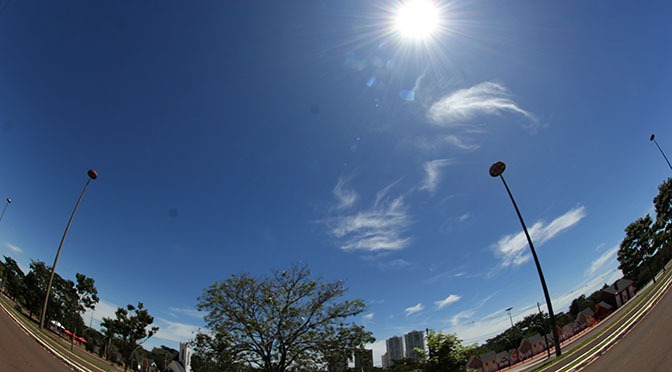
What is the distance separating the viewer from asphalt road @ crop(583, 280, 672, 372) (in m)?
7.96

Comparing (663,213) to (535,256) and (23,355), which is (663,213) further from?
(23,355)

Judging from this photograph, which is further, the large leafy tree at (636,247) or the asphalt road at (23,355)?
the large leafy tree at (636,247)

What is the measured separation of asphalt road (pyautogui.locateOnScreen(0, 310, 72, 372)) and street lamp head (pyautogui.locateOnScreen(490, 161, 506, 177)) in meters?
23.9

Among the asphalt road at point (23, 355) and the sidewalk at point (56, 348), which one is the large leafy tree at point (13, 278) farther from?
the asphalt road at point (23, 355)

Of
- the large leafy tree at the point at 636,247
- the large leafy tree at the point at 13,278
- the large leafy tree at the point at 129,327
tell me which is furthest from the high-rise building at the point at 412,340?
the large leafy tree at the point at 13,278

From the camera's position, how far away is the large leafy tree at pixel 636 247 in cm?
5134

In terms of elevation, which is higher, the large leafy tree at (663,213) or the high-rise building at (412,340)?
the large leafy tree at (663,213)

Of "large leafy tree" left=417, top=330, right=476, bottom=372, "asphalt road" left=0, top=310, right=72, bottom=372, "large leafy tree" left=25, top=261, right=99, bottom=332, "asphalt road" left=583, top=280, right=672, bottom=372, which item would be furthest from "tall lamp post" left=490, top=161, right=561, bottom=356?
"large leafy tree" left=25, top=261, right=99, bottom=332

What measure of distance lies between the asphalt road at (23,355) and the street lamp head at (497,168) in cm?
2385

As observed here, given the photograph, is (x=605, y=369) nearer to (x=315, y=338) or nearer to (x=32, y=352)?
(x=315, y=338)

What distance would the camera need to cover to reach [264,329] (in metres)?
19.6

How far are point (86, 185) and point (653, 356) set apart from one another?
34.7m

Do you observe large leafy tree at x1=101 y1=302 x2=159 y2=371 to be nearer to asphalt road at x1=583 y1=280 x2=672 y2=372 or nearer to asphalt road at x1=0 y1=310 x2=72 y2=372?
asphalt road at x1=0 y1=310 x2=72 y2=372

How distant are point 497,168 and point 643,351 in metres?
11.6
